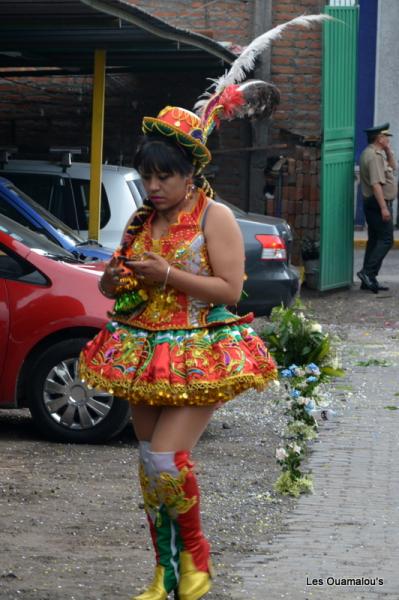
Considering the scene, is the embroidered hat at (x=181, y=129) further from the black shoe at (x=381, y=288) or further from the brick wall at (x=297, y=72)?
the brick wall at (x=297, y=72)

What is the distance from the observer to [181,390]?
205 inches

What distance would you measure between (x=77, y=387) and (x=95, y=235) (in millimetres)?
4303

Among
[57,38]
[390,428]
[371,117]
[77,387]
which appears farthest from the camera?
[371,117]

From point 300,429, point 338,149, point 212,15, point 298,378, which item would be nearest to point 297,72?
point 212,15

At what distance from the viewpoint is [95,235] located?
508 inches

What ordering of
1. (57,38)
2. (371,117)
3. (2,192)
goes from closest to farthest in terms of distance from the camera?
(2,192) < (57,38) < (371,117)

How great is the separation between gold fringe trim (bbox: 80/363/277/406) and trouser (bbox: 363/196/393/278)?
39.8 ft

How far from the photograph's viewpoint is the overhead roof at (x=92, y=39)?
11.2 m

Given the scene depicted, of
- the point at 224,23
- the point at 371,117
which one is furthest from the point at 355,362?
the point at 371,117

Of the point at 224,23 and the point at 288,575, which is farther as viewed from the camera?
the point at 224,23

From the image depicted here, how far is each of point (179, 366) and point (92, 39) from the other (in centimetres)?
882

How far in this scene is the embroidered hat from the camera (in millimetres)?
5340

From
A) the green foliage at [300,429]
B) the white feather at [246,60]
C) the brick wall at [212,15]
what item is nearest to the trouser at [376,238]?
the brick wall at [212,15]

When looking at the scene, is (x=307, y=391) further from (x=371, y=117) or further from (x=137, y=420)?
(x=371, y=117)
